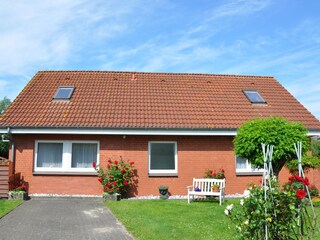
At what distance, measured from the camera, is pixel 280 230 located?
603cm

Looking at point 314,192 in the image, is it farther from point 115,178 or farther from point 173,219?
point 115,178

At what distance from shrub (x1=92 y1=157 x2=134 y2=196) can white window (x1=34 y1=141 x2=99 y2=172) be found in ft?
2.37

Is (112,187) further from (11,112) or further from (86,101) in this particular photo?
(11,112)

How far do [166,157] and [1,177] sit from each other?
22.3ft

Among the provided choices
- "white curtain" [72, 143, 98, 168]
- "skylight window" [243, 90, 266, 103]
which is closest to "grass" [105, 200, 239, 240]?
"white curtain" [72, 143, 98, 168]

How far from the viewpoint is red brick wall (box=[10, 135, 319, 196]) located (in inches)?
580

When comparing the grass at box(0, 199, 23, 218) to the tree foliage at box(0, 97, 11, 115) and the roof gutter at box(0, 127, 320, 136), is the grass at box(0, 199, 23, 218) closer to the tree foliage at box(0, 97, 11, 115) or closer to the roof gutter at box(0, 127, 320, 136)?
the roof gutter at box(0, 127, 320, 136)

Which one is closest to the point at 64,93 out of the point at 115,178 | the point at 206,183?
the point at 115,178

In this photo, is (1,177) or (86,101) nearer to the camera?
(1,177)

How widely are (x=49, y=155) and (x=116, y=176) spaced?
3.31 meters

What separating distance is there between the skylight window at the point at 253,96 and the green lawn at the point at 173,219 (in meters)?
6.46

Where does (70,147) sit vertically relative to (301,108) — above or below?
below

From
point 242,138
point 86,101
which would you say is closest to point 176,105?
point 86,101

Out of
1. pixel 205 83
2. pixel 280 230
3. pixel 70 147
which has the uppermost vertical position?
pixel 205 83
